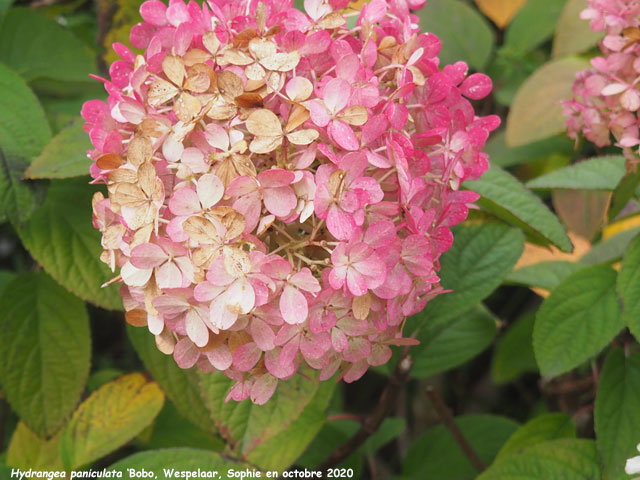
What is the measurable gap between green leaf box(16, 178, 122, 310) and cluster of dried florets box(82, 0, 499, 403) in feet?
0.80

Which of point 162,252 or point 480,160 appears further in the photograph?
point 480,160

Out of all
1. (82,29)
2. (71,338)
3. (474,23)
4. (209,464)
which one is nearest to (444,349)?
(209,464)

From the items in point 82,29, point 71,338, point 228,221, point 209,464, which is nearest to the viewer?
point 228,221

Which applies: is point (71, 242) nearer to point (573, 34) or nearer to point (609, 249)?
point (609, 249)

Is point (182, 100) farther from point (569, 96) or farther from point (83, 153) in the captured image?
point (569, 96)

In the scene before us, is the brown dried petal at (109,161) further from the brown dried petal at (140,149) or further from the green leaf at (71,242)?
the green leaf at (71,242)

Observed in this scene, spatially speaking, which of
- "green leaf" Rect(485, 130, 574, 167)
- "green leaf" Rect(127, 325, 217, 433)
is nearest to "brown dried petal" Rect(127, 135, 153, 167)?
"green leaf" Rect(127, 325, 217, 433)

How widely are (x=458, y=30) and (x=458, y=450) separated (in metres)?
0.85

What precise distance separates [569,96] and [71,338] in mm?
924

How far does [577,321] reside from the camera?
832 mm

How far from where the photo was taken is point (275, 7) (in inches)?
25.0

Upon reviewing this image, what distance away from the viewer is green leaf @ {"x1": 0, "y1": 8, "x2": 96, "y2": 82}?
1.10 meters

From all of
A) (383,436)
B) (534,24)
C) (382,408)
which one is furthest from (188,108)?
(534,24)

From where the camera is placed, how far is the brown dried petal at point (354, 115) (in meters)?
0.54
